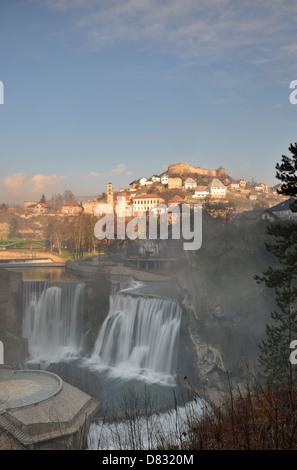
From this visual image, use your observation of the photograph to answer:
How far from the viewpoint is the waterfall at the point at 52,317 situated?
30062 millimetres

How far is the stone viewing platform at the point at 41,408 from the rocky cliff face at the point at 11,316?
6.43 meters

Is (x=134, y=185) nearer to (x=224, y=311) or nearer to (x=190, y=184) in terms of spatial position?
(x=190, y=184)

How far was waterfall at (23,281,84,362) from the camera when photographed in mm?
30062

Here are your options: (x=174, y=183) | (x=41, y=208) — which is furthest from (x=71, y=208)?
(x=174, y=183)

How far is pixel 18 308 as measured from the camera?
1228 inches

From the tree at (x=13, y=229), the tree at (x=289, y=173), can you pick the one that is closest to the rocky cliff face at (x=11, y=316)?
the tree at (x=289, y=173)

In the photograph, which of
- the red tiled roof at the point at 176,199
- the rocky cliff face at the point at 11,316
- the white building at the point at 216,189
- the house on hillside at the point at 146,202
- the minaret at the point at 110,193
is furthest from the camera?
the white building at the point at 216,189

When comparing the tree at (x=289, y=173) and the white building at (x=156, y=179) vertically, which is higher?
the white building at (x=156, y=179)

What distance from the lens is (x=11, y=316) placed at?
98.1ft

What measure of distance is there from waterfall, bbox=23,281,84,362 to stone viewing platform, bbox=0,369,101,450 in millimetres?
9173

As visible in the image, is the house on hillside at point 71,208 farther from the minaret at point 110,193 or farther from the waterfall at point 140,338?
the waterfall at point 140,338

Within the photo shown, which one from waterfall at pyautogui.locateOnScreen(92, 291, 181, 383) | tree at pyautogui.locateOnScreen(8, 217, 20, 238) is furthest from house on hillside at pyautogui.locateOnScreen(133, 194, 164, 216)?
waterfall at pyautogui.locateOnScreen(92, 291, 181, 383)

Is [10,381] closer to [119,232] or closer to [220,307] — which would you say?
[220,307]

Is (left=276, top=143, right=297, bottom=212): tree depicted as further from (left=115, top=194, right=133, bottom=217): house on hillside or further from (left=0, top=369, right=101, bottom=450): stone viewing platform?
(left=115, top=194, right=133, bottom=217): house on hillside
